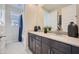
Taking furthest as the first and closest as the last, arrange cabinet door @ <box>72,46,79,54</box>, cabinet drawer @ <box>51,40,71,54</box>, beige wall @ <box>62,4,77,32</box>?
beige wall @ <box>62,4,77,32</box>
cabinet drawer @ <box>51,40,71,54</box>
cabinet door @ <box>72,46,79,54</box>

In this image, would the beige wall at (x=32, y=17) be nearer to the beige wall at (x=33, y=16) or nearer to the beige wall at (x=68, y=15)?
the beige wall at (x=33, y=16)

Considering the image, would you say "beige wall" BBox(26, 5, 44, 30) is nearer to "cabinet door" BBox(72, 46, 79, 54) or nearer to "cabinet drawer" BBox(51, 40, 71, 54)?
"cabinet drawer" BBox(51, 40, 71, 54)

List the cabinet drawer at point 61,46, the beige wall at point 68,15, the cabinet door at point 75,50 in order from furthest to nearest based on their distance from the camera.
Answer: the beige wall at point 68,15, the cabinet drawer at point 61,46, the cabinet door at point 75,50

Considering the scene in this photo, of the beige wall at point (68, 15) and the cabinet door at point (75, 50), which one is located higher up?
the beige wall at point (68, 15)

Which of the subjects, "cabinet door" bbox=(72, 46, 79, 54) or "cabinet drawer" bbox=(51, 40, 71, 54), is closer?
"cabinet door" bbox=(72, 46, 79, 54)

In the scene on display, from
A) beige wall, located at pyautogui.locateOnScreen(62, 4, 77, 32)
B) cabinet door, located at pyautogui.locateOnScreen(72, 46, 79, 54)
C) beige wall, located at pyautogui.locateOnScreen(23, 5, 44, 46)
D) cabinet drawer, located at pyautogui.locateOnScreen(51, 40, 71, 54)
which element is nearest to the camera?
cabinet door, located at pyautogui.locateOnScreen(72, 46, 79, 54)

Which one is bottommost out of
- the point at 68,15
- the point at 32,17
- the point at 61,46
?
the point at 61,46

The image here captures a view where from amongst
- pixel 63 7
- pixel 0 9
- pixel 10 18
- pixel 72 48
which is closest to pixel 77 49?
pixel 72 48

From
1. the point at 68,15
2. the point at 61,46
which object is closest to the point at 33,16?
the point at 68,15

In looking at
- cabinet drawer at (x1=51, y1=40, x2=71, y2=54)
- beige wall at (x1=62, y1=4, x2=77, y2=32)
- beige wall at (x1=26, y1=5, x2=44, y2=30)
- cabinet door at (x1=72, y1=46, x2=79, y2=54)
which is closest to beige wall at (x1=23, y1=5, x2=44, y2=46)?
beige wall at (x1=26, y1=5, x2=44, y2=30)

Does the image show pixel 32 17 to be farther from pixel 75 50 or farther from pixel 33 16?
pixel 75 50

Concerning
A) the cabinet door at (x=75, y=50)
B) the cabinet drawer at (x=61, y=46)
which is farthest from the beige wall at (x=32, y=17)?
the cabinet door at (x=75, y=50)

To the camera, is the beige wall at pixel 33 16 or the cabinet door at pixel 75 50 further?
the beige wall at pixel 33 16
